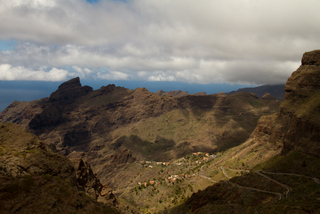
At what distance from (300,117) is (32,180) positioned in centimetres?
6766

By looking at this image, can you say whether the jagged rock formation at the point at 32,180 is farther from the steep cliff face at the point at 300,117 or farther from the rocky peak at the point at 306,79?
the rocky peak at the point at 306,79

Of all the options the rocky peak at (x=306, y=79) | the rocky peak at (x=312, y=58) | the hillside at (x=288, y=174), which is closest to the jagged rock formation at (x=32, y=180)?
the hillside at (x=288, y=174)

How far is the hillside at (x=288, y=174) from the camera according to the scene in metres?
35.1

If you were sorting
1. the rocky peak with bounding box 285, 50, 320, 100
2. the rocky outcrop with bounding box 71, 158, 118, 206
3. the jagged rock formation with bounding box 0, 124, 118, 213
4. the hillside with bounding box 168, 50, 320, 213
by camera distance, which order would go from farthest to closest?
the rocky peak with bounding box 285, 50, 320, 100 < the rocky outcrop with bounding box 71, 158, 118, 206 < the hillside with bounding box 168, 50, 320, 213 < the jagged rock formation with bounding box 0, 124, 118, 213

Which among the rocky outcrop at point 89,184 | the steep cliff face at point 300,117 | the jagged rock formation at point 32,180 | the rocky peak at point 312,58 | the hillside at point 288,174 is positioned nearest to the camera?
the jagged rock formation at point 32,180

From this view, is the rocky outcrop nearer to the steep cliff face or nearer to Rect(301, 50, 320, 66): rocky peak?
the steep cliff face

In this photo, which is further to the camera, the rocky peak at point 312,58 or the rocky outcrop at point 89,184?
the rocky peak at point 312,58

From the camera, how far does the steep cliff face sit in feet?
180

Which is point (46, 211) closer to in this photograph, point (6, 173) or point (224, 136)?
point (6, 173)

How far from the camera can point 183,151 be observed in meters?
182

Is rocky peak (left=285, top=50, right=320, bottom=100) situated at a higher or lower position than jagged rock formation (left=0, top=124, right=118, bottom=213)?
higher

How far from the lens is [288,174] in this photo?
162ft

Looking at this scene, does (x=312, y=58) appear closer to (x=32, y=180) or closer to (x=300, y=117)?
(x=300, y=117)

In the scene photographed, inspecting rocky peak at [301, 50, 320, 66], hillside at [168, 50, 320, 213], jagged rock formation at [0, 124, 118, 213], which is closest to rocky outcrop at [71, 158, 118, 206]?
jagged rock formation at [0, 124, 118, 213]
